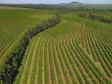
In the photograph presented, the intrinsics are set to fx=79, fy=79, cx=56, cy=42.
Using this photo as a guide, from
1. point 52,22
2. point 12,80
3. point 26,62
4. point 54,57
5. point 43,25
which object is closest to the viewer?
point 12,80

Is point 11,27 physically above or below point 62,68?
above

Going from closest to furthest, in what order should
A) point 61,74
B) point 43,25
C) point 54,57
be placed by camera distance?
point 61,74 → point 54,57 → point 43,25

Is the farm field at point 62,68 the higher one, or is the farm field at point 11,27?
the farm field at point 11,27

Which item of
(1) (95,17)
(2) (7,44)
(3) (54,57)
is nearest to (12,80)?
(3) (54,57)

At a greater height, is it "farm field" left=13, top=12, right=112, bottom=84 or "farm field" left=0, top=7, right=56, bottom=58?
"farm field" left=0, top=7, right=56, bottom=58

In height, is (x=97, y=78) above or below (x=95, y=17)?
below

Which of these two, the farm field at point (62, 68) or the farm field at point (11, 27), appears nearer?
the farm field at point (62, 68)

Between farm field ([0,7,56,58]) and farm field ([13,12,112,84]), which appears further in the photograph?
farm field ([0,7,56,58])

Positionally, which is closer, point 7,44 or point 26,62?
point 26,62

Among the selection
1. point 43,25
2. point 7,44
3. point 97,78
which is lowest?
point 97,78

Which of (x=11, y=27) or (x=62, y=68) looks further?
(x=11, y=27)

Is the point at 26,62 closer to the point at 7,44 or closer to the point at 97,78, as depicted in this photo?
the point at 7,44
